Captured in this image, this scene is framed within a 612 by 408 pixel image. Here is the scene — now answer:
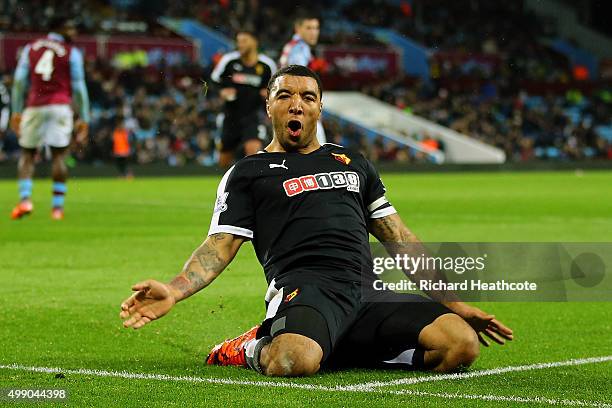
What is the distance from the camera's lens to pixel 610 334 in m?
6.87

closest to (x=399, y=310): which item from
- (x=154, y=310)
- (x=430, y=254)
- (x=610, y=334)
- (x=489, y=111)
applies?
(x=430, y=254)

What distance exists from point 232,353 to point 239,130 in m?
10.8

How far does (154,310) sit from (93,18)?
36.4 m

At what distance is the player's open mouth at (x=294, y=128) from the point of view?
559cm

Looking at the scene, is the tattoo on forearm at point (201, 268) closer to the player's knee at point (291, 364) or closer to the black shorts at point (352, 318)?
the black shorts at point (352, 318)

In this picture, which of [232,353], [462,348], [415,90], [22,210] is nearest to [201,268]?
[232,353]

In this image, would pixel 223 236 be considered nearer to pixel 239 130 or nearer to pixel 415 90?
pixel 239 130

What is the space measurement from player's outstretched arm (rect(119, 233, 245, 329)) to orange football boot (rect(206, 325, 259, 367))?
0.39 meters

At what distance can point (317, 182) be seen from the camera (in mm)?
5633

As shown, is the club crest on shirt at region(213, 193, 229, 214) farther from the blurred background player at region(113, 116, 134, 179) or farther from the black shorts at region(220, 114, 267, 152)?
the blurred background player at region(113, 116, 134, 179)

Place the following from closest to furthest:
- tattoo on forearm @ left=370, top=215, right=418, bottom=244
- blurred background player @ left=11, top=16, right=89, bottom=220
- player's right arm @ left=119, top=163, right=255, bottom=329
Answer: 1. player's right arm @ left=119, top=163, right=255, bottom=329
2. tattoo on forearm @ left=370, top=215, right=418, bottom=244
3. blurred background player @ left=11, top=16, right=89, bottom=220

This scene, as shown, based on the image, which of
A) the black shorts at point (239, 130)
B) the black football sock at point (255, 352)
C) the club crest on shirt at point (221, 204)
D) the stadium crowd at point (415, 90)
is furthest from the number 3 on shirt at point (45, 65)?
the stadium crowd at point (415, 90)

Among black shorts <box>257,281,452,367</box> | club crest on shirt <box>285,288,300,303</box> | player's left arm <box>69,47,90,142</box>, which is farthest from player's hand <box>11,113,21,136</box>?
club crest on shirt <box>285,288,300,303</box>

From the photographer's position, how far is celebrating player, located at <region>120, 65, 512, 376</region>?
214 inches
